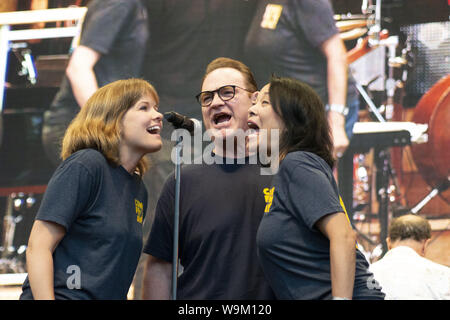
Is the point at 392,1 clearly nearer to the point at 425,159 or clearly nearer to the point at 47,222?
the point at 425,159

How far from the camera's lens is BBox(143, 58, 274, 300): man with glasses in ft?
6.77

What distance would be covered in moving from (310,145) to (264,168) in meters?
0.35

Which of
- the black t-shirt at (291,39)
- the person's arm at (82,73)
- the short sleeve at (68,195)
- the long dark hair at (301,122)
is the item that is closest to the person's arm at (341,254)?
the long dark hair at (301,122)

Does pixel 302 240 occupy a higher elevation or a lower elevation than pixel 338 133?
lower

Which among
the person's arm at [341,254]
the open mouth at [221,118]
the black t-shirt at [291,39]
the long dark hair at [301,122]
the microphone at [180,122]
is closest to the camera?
the person's arm at [341,254]

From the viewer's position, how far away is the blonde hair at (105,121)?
200cm

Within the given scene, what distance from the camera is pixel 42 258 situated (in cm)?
173

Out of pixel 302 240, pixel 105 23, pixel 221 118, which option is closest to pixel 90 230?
pixel 302 240

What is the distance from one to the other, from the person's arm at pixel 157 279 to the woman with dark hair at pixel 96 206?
248 mm

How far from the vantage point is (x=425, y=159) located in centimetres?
360

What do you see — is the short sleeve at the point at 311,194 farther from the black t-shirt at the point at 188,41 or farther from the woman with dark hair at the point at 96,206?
the black t-shirt at the point at 188,41

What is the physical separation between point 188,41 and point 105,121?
2.12 meters

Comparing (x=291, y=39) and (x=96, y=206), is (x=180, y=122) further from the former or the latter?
(x=291, y=39)
